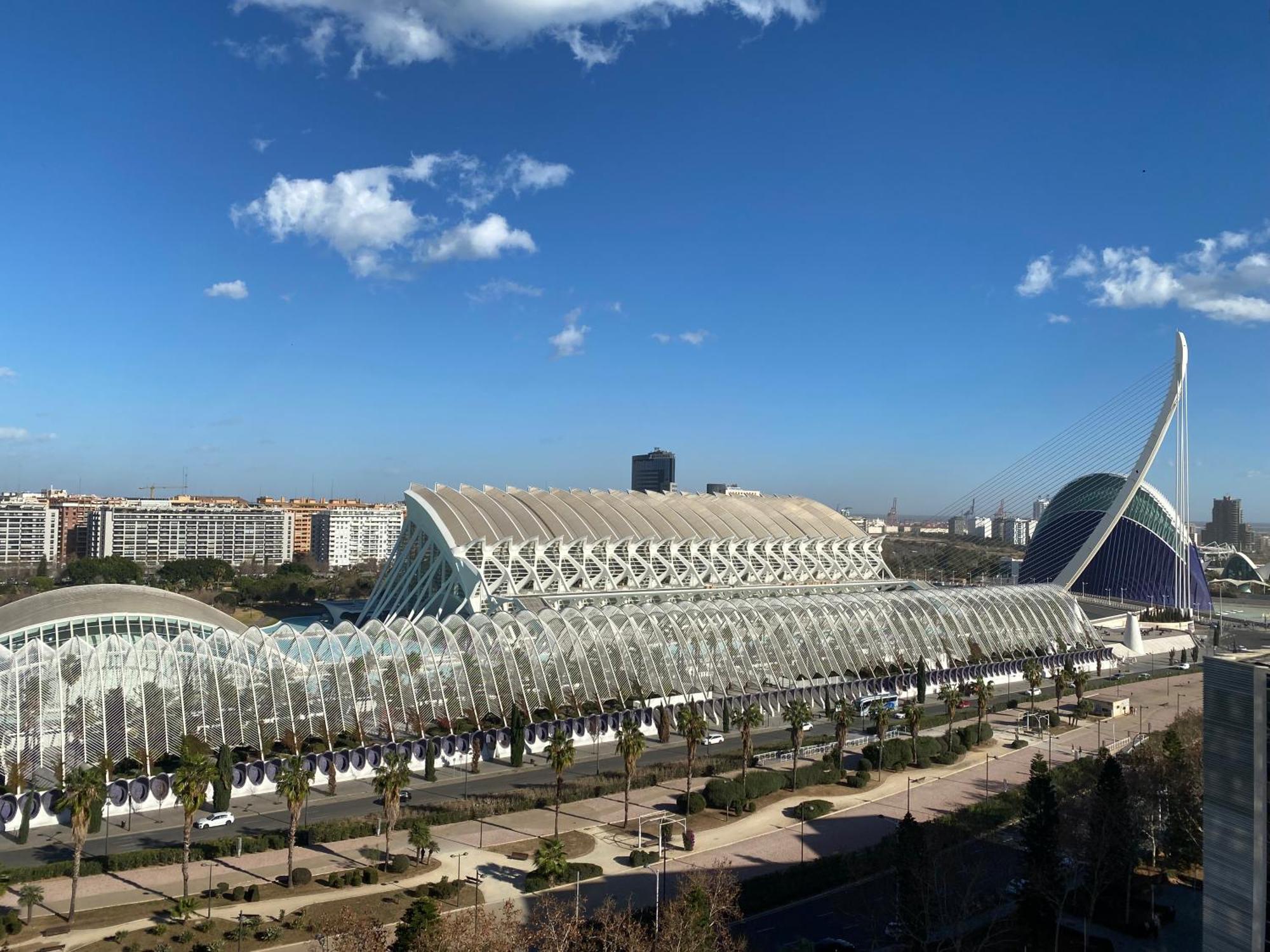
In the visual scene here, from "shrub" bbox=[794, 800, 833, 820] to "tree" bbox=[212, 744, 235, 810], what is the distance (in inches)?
850

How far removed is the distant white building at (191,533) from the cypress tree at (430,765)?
112 m

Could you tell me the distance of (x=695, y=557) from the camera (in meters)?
75.4

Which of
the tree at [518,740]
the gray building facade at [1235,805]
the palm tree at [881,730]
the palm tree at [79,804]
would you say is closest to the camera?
the gray building facade at [1235,805]

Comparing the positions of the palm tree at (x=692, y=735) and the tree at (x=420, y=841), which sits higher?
the palm tree at (x=692, y=735)

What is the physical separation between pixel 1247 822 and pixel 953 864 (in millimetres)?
10784

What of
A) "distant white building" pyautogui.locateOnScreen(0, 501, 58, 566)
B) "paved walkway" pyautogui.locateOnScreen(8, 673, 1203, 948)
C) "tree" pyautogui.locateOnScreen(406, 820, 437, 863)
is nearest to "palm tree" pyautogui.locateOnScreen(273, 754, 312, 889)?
"paved walkway" pyautogui.locateOnScreen(8, 673, 1203, 948)

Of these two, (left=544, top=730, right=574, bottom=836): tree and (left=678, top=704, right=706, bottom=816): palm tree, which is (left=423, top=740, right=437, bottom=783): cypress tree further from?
(left=678, top=704, right=706, bottom=816): palm tree

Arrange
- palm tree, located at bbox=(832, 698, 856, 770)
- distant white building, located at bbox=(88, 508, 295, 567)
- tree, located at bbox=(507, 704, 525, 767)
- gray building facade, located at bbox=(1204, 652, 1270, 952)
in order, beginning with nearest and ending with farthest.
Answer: gray building facade, located at bbox=(1204, 652, 1270, 952)
palm tree, located at bbox=(832, 698, 856, 770)
tree, located at bbox=(507, 704, 525, 767)
distant white building, located at bbox=(88, 508, 295, 567)

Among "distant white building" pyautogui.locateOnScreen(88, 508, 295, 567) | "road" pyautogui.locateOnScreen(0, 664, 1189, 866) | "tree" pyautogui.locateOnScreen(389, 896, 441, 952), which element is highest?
"distant white building" pyautogui.locateOnScreen(88, 508, 295, 567)

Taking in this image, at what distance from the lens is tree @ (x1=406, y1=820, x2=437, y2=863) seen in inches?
1114

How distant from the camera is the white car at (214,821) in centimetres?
3156

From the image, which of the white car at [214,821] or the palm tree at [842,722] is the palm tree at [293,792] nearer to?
the white car at [214,821]

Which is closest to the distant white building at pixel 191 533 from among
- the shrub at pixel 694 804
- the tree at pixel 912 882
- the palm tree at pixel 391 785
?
the palm tree at pixel 391 785

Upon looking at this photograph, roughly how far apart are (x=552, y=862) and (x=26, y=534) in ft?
473
